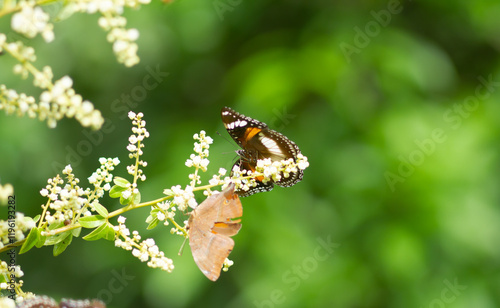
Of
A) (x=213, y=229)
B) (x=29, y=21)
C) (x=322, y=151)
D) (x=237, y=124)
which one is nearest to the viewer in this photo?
(x=29, y=21)

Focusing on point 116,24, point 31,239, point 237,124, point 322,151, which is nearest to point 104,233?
point 31,239

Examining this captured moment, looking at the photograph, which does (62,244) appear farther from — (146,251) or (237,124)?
(237,124)

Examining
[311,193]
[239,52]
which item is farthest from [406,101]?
[239,52]

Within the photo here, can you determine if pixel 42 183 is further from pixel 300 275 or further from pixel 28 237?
pixel 28 237

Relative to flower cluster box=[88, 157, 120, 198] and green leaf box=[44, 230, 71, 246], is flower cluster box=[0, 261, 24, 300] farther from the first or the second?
flower cluster box=[88, 157, 120, 198]

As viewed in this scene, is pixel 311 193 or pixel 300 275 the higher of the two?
pixel 311 193

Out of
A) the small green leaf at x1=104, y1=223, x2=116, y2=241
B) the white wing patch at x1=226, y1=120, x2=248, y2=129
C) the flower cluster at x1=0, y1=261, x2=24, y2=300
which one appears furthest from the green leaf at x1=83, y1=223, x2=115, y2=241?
the white wing patch at x1=226, y1=120, x2=248, y2=129

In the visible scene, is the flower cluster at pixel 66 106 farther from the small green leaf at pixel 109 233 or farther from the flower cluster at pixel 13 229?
the small green leaf at pixel 109 233
